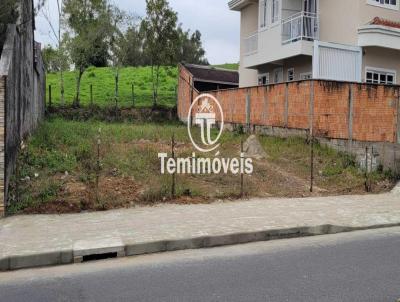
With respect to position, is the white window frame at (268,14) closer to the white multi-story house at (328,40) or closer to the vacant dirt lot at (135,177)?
the white multi-story house at (328,40)

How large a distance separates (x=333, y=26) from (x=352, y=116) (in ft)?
22.1

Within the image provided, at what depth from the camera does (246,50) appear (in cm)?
2269

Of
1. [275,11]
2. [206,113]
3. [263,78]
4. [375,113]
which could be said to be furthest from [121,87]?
[375,113]

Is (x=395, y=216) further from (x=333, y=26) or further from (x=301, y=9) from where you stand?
(x=301, y=9)

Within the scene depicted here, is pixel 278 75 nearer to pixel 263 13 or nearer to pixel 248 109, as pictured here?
pixel 263 13

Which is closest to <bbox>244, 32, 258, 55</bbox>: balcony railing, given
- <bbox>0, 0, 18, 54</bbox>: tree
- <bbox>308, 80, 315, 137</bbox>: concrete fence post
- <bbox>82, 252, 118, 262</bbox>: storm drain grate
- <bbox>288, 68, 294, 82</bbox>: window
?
<bbox>288, 68, 294, 82</bbox>: window

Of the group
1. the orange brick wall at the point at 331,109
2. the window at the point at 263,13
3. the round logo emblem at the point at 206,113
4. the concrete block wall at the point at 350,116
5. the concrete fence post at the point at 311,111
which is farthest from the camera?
the window at the point at 263,13

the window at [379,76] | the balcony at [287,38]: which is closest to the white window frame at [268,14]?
the balcony at [287,38]

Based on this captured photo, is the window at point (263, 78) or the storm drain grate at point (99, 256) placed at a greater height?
the window at point (263, 78)

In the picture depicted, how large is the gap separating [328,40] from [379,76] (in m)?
2.61

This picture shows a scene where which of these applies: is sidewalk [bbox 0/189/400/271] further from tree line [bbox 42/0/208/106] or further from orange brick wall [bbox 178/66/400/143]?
tree line [bbox 42/0/208/106]

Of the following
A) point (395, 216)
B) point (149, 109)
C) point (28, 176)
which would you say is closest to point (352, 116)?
point (395, 216)

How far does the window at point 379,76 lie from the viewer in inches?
682

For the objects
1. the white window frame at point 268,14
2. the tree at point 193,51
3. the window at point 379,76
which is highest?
the tree at point 193,51
